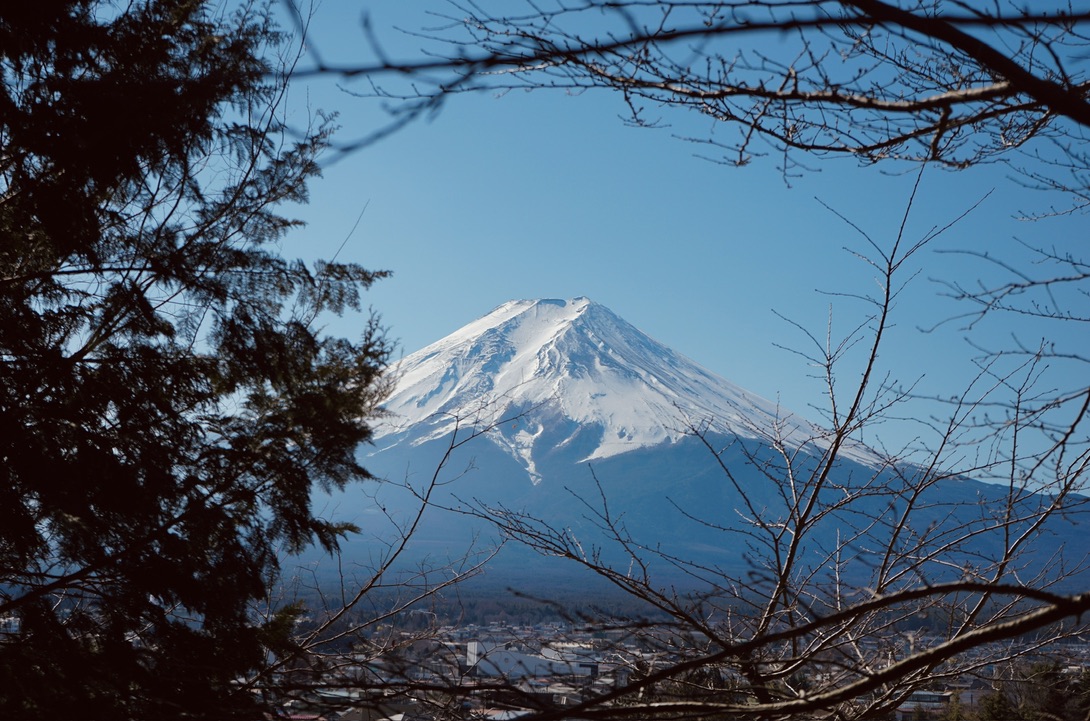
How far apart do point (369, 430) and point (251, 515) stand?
2.34 ft

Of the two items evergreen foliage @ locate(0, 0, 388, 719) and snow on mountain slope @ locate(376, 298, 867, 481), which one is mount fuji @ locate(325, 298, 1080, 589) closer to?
snow on mountain slope @ locate(376, 298, 867, 481)

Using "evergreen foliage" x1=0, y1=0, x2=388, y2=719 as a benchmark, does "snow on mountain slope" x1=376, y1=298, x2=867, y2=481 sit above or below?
above

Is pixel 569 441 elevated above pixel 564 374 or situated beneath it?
situated beneath

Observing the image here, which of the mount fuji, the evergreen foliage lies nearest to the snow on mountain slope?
the mount fuji

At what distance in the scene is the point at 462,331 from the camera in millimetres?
130000

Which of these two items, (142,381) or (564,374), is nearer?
(142,381)

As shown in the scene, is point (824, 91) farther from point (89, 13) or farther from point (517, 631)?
point (89, 13)

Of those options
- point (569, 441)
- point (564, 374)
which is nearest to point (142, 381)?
point (569, 441)

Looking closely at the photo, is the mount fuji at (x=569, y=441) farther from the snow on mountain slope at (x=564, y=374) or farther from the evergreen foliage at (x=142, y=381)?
the evergreen foliage at (x=142, y=381)

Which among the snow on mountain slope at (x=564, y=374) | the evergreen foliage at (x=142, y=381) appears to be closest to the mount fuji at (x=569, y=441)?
the snow on mountain slope at (x=564, y=374)

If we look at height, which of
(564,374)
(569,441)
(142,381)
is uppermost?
(564,374)

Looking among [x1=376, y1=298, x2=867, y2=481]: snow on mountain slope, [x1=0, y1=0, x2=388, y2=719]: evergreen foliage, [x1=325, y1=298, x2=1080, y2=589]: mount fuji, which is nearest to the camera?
[x1=0, y1=0, x2=388, y2=719]: evergreen foliage

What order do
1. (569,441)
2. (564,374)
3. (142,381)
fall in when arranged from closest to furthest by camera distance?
(142,381) < (569,441) < (564,374)

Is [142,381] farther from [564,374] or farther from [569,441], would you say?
[564,374]
